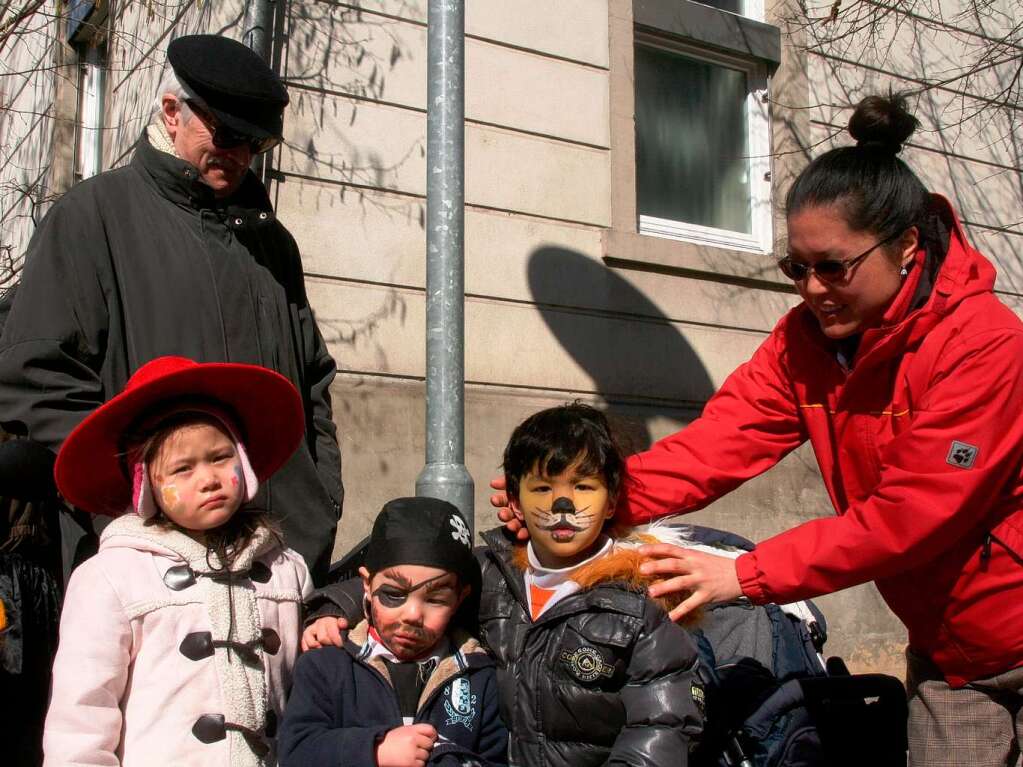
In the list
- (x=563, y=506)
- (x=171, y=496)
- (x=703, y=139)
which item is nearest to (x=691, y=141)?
(x=703, y=139)

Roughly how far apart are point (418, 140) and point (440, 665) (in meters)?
4.37

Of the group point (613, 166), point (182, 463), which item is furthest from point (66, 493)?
point (613, 166)

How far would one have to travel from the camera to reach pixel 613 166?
284 inches

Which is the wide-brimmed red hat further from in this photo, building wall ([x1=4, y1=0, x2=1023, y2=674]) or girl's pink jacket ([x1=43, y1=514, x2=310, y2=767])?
building wall ([x1=4, y1=0, x2=1023, y2=674])

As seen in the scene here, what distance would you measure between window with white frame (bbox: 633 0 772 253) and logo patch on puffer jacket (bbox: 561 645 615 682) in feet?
17.7

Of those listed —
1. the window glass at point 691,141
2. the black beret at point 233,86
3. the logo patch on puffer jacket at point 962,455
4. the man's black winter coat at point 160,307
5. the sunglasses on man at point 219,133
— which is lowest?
the logo patch on puffer jacket at point 962,455

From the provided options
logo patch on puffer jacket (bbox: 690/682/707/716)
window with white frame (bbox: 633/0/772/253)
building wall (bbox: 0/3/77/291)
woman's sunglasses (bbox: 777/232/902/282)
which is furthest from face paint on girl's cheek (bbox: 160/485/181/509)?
building wall (bbox: 0/3/77/291)

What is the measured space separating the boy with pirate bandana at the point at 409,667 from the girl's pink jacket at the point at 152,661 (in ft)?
0.40

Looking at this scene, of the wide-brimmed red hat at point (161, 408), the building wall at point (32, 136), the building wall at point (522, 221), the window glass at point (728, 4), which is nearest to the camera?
→ the wide-brimmed red hat at point (161, 408)

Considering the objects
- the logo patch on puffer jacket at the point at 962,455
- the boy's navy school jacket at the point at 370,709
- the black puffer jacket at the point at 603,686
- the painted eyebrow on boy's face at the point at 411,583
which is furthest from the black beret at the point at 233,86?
the logo patch on puffer jacket at the point at 962,455

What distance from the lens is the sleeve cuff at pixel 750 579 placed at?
255 cm

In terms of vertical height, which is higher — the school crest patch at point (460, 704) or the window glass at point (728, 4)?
the window glass at point (728, 4)

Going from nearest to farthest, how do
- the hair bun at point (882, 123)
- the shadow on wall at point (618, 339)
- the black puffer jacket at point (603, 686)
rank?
1. the black puffer jacket at point (603, 686)
2. the hair bun at point (882, 123)
3. the shadow on wall at point (618, 339)

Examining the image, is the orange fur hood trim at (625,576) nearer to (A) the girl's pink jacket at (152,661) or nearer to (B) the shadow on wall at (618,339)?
(A) the girl's pink jacket at (152,661)
